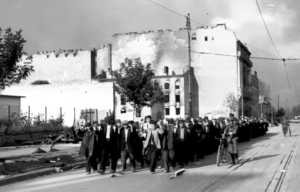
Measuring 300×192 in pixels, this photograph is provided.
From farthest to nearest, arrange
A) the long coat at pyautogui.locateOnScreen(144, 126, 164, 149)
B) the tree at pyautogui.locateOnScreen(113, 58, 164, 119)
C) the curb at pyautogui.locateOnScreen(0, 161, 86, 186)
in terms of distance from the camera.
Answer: the tree at pyautogui.locateOnScreen(113, 58, 164, 119), the long coat at pyautogui.locateOnScreen(144, 126, 164, 149), the curb at pyautogui.locateOnScreen(0, 161, 86, 186)

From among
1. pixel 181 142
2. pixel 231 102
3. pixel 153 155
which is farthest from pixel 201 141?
pixel 231 102

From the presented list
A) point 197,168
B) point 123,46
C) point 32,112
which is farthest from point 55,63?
point 197,168

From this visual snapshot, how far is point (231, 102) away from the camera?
6669 cm

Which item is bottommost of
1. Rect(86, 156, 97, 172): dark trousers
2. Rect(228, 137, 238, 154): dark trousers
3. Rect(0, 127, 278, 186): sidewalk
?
Rect(0, 127, 278, 186): sidewalk

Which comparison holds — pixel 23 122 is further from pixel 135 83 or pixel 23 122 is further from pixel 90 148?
pixel 90 148

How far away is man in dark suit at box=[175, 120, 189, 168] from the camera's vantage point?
14.5 meters

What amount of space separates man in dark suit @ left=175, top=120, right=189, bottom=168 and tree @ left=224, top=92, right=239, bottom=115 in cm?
5141

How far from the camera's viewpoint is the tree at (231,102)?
65.2 meters

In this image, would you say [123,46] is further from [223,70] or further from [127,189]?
[127,189]

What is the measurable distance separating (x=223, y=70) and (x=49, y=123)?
45925 mm

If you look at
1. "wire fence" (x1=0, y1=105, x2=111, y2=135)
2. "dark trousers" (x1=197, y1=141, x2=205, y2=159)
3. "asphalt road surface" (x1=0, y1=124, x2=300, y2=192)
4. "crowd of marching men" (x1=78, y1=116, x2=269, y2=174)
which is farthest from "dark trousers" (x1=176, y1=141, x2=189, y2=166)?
"wire fence" (x1=0, y1=105, x2=111, y2=135)

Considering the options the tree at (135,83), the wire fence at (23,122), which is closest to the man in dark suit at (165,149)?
the wire fence at (23,122)

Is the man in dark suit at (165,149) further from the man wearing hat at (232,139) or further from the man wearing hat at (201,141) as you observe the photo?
the man wearing hat at (201,141)

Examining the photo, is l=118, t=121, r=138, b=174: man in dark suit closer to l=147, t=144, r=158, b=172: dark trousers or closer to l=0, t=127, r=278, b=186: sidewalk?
l=147, t=144, r=158, b=172: dark trousers
